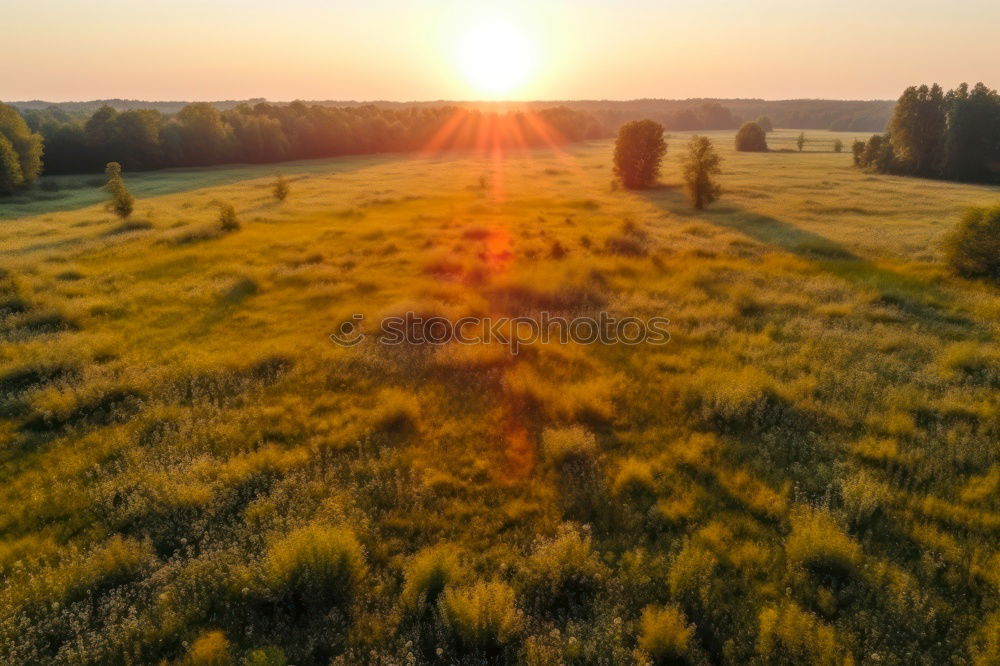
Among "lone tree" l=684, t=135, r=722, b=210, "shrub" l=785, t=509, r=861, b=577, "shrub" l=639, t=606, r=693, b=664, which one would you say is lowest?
"shrub" l=639, t=606, r=693, b=664

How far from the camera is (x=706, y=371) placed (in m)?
13.8

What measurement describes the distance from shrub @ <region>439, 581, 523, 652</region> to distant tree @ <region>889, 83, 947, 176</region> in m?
86.8

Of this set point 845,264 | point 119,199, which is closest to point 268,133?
point 119,199

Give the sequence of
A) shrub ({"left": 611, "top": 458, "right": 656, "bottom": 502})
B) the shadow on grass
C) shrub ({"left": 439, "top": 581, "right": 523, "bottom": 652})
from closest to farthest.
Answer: shrub ({"left": 439, "top": 581, "right": 523, "bottom": 652})
shrub ({"left": 611, "top": 458, "right": 656, "bottom": 502})
the shadow on grass

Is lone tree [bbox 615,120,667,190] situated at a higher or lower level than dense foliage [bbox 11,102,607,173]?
lower

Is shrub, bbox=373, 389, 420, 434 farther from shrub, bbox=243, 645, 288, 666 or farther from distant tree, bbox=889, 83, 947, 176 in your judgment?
distant tree, bbox=889, 83, 947, 176

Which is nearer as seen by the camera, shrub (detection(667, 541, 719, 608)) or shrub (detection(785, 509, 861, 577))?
shrub (detection(667, 541, 719, 608))

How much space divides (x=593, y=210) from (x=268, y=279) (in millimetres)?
29031

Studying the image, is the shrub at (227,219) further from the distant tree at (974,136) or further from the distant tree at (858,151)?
the distant tree at (858,151)

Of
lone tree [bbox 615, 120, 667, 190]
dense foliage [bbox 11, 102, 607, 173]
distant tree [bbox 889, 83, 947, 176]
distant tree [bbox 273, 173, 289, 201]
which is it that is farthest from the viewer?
dense foliage [bbox 11, 102, 607, 173]

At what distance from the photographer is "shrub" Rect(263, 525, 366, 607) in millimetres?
7246

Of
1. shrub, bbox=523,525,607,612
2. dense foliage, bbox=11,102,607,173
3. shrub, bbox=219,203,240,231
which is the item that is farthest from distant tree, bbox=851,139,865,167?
shrub, bbox=523,525,607,612

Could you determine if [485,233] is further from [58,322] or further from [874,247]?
[874,247]

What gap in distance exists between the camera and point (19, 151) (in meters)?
55.3
